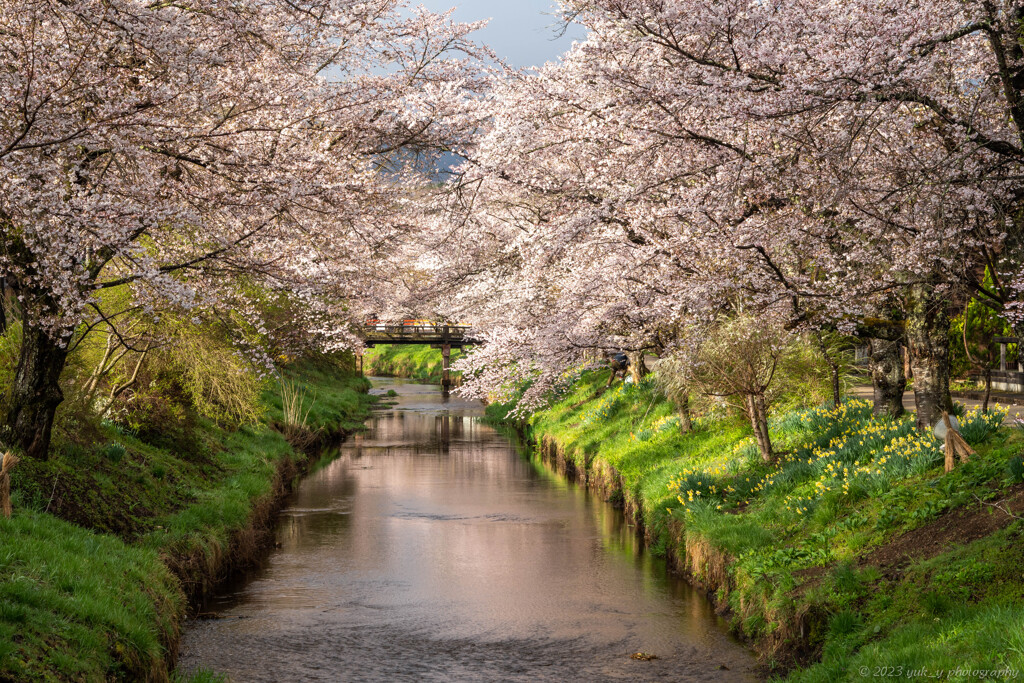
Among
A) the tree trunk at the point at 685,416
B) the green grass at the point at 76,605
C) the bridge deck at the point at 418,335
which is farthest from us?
the bridge deck at the point at 418,335

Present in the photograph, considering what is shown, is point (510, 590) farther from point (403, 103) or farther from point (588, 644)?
point (403, 103)

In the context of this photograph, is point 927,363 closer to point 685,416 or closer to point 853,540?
point 853,540

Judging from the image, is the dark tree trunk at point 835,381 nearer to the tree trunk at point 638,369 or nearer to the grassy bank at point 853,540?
the grassy bank at point 853,540

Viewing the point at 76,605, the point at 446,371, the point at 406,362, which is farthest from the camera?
the point at 406,362

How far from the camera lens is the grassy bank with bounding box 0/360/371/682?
783 centimetres

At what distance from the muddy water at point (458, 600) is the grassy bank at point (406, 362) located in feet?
166

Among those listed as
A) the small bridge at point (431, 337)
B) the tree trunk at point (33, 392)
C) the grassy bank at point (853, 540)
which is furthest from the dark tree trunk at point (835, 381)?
the small bridge at point (431, 337)

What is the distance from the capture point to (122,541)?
11.4 metres

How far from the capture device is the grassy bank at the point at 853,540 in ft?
25.4

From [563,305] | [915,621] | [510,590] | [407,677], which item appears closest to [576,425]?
[563,305]

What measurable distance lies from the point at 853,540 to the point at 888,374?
5239 mm

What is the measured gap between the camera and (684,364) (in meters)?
16.8

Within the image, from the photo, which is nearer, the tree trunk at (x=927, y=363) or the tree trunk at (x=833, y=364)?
the tree trunk at (x=927, y=363)

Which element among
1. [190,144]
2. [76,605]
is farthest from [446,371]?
[76,605]
